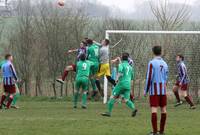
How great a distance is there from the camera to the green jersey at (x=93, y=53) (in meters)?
24.6

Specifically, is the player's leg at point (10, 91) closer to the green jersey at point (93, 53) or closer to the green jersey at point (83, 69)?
the green jersey at point (83, 69)

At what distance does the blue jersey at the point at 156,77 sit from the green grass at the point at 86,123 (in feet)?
3.67

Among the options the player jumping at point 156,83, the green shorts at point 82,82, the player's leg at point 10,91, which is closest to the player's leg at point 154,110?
the player jumping at point 156,83

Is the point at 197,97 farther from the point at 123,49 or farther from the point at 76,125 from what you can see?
the point at 76,125

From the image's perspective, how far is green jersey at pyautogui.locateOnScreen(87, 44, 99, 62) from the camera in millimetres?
24641

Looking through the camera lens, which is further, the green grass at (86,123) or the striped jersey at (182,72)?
the striped jersey at (182,72)

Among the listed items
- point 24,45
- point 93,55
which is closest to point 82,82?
point 93,55

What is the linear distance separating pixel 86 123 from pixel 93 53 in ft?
26.9

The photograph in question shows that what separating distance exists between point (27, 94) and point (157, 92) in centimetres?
2152

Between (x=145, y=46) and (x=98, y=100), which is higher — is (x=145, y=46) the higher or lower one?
the higher one

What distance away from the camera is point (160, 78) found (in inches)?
582

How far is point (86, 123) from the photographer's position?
16812 millimetres

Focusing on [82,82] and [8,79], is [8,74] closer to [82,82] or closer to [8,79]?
[8,79]

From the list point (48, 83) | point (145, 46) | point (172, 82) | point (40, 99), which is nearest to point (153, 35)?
point (145, 46)
